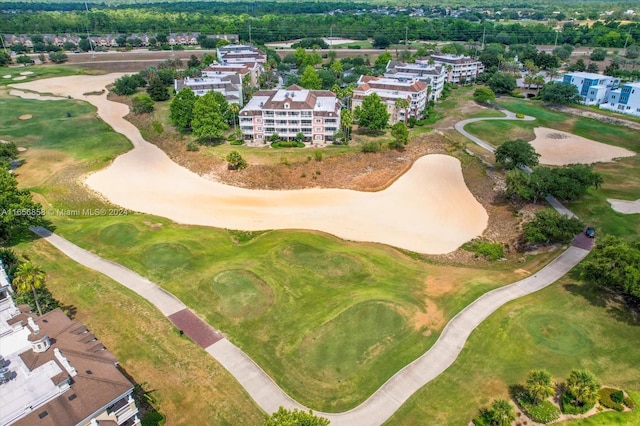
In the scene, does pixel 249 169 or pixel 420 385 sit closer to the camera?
pixel 420 385

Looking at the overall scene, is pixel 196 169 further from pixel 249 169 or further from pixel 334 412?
pixel 334 412

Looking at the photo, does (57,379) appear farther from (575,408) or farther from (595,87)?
(595,87)

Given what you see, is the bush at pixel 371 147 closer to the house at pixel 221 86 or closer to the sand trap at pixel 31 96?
the house at pixel 221 86

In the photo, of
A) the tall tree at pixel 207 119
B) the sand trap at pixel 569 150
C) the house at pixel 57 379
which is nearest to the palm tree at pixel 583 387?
the house at pixel 57 379

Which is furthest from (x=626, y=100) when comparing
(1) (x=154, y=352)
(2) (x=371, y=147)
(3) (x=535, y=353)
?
(1) (x=154, y=352)

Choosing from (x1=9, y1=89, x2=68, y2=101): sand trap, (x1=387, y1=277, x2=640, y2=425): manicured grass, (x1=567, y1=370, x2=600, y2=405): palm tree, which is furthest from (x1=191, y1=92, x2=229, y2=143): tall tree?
(x1=567, y1=370, x2=600, y2=405): palm tree

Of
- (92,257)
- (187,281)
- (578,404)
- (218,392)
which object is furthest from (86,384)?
(578,404)

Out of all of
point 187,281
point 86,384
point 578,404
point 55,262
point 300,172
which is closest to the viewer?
point 86,384
